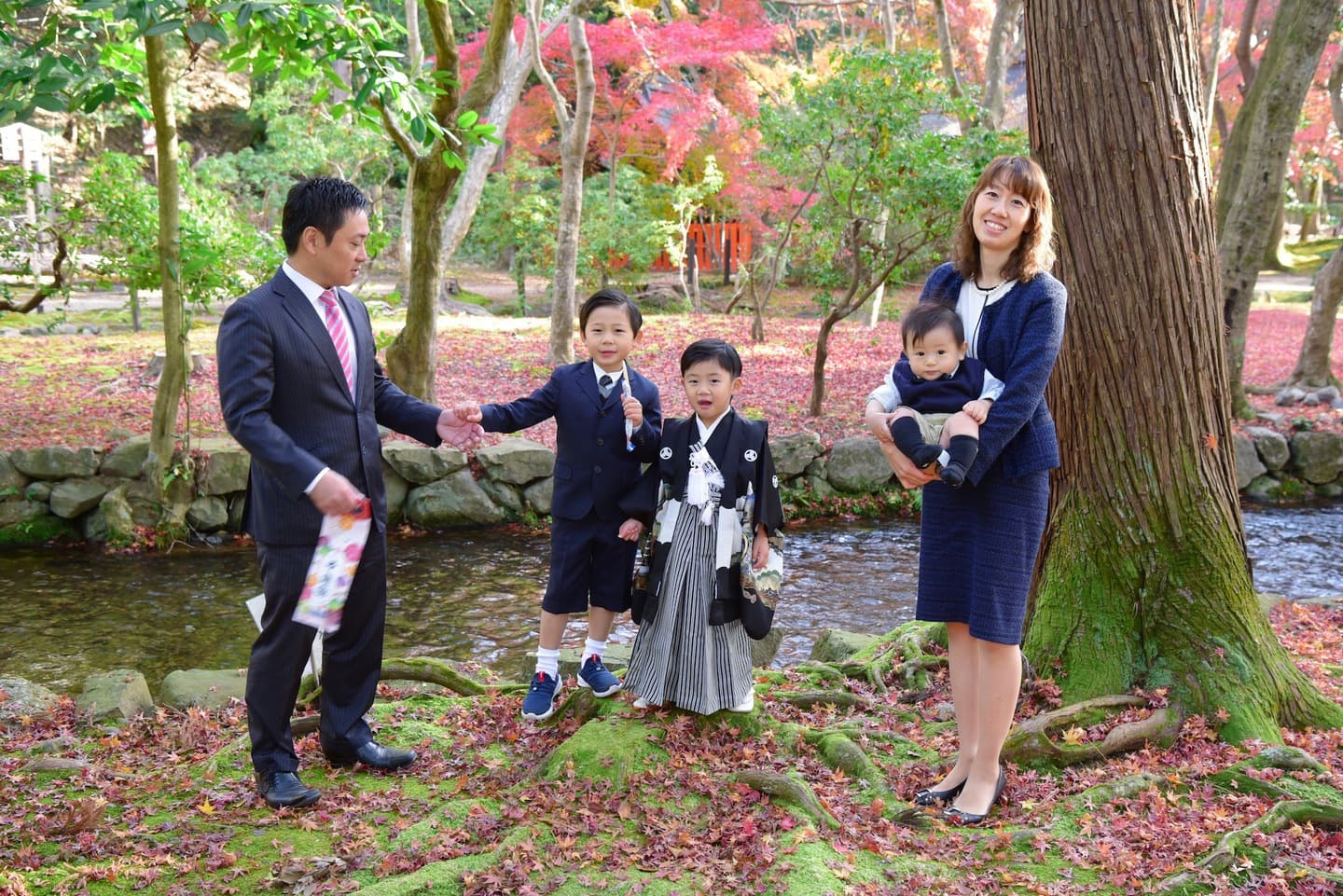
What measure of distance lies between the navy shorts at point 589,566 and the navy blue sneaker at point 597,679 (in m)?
0.24

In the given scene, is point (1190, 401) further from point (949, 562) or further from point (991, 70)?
point (991, 70)

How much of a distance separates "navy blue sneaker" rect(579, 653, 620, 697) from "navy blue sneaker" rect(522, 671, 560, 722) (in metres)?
0.13

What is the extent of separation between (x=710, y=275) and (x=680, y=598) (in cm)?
2046

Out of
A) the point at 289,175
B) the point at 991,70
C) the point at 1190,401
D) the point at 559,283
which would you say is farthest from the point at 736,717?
the point at 289,175

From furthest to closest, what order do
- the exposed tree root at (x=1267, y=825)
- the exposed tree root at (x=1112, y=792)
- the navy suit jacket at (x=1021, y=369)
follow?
the exposed tree root at (x=1112, y=792)
the navy suit jacket at (x=1021, y=369)
the exposed tree root at (x=1267, y=825)

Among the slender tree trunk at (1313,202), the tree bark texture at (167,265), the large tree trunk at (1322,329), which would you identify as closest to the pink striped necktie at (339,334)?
the tree bark texture at (167,265)

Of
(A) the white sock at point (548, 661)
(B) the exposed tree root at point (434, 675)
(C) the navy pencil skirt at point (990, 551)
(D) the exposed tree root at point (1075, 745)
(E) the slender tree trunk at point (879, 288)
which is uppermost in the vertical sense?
(E) the slender tree trunk at point (879, 288)

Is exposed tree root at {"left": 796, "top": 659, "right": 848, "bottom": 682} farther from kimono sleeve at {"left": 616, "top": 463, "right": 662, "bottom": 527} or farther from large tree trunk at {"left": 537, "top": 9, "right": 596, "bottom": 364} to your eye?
large tree trunk at {"left": 537, "top": 9, "right": 596, "bottom": 364}

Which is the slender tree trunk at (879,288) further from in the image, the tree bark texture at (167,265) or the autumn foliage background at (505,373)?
the tree bark texture at (167,265)

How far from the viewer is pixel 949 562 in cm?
335

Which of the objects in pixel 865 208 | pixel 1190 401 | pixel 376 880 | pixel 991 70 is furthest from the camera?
pixel 991 70

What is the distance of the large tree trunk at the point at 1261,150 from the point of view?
10.3 metres

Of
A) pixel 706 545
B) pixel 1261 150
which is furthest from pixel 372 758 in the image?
pixel 1261 150

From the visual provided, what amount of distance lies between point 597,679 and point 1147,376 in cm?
241
